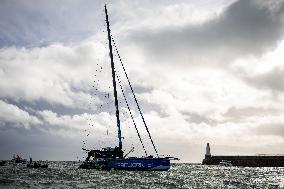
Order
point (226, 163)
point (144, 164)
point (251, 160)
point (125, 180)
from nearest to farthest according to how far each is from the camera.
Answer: point (125, 180), point (144, 164), point (251, 160), point (226, 163)

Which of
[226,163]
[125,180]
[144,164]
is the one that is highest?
[144,164]

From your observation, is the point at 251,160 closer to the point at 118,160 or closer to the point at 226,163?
the point at 226,163

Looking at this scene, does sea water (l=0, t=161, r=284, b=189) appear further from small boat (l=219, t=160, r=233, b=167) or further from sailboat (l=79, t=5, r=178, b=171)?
small boat (l=219, t=160, r=233, b=167)

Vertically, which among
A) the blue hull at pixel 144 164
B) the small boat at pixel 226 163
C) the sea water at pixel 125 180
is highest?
the blue hull at pixel 144 164

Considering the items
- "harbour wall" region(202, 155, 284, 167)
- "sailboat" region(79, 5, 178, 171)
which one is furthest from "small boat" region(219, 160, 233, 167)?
"sailboat" region(79, 5, 178, 171)

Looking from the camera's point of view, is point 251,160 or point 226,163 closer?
point 251,160

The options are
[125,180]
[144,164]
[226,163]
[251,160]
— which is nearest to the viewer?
[125,180]

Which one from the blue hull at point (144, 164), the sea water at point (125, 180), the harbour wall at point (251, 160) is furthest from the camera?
the harbour wall at point (251, 160)

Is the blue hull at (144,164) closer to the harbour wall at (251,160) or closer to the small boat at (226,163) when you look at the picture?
the harbour wall at (251,160)

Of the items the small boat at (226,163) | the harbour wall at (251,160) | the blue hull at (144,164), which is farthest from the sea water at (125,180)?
the small boat at (226,163)

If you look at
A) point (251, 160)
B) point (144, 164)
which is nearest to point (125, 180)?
point (144, 164)

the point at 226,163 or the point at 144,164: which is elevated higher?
the point at 144,164

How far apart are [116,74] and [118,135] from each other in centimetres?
991

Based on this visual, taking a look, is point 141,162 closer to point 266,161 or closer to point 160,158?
point 160,158
